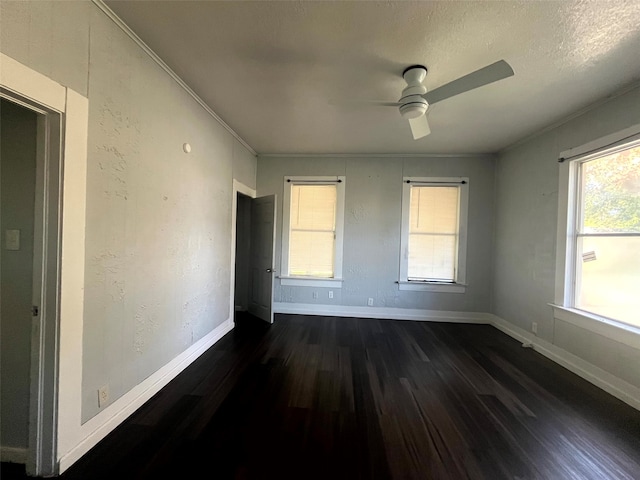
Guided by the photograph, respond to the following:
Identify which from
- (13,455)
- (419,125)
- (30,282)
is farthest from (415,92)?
(13,455)

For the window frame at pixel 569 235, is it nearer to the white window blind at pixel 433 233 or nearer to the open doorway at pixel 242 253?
the white window blind at pixel 433 233

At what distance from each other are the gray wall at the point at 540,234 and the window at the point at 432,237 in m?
0.60

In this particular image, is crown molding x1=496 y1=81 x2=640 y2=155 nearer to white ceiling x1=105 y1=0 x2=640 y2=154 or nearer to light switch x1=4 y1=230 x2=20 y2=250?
white ceiling x1=105 y1=0 x2=640 y2=154

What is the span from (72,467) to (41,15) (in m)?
2.35

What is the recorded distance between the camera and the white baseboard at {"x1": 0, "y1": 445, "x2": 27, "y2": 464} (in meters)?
1.43

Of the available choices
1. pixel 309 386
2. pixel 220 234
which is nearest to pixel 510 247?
pixel 309 386

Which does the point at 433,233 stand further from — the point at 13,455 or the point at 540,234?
the point at 13,455

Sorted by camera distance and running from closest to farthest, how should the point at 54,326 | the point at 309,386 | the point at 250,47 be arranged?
1. the point at 54,326
2. the point at 250,47
3. the point at 309,386

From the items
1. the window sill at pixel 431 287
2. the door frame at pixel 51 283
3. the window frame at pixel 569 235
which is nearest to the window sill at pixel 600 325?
the window frame at pixel 569 235

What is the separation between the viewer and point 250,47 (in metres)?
1.88

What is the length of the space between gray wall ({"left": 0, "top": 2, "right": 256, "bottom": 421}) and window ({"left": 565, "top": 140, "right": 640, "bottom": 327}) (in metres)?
4.00

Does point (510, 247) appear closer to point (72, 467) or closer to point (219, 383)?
point (219, 383)

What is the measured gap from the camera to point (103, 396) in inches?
65.8

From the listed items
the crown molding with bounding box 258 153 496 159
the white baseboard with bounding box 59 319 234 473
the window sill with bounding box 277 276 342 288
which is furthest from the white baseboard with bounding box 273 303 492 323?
the crown molding with bounding box 258 153 496 159
